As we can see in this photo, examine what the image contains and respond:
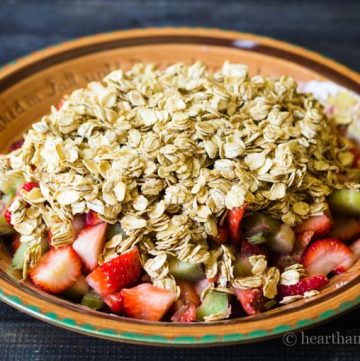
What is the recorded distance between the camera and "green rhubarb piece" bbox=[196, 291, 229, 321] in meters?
0.85

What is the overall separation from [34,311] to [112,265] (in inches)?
4.8

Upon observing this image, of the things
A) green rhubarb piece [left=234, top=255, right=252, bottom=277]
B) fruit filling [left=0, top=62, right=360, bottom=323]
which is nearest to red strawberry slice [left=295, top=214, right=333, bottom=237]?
fruit filling [left=0, top=62, right=360, bottom=323]

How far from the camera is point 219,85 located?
103cm

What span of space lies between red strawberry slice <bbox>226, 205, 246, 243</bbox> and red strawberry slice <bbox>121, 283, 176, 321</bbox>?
117 millimetres

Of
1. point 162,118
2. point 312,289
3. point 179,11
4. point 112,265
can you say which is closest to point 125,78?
point 162,118

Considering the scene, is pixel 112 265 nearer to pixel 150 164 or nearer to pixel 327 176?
pixel 150 164

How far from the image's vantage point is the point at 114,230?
90 cm

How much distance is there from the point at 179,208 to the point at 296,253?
0.60ft

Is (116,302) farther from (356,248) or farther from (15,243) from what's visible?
(356,248)

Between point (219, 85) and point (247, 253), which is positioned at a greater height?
point (219, 85)

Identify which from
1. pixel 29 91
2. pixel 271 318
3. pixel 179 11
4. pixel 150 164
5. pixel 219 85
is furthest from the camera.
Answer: pixel 179 11

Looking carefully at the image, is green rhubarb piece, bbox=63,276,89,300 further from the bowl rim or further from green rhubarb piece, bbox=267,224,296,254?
green rhubarb piece, bbox=267,224,296,254

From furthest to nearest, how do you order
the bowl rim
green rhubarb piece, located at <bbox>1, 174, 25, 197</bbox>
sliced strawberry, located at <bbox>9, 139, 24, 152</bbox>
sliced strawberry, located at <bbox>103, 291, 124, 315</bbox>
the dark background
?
1. the dark background
2. sliced strawberry, located at <bbox>9, 139, 24, 152</bbox>
3. green rhubarb piece, located at <bbox>1, 174, 25, 197</bbox>
4. sliced strawberry, located at <bbox>103, 291, 124, 315</bbox>
5. the bowl rim

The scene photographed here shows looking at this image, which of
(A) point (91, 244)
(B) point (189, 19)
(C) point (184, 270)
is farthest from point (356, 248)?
(B) point (189, 19)
